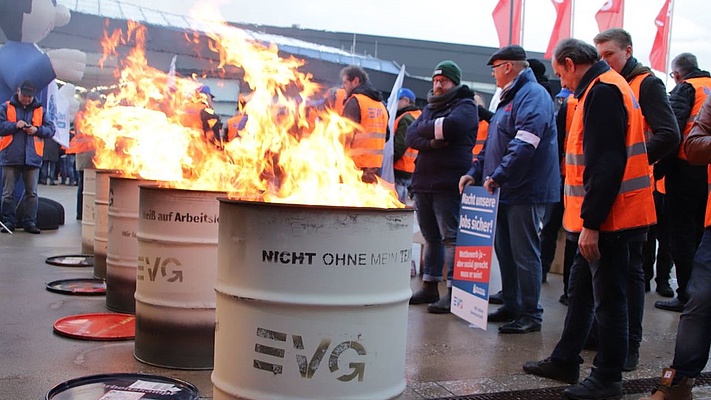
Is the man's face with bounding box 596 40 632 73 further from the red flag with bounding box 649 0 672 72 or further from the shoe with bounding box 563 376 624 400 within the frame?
the red flag with bounding box 649 0 672 72

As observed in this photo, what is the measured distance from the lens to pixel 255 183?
3.93 metres

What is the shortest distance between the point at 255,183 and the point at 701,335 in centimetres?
249

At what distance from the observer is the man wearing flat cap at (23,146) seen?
35.1 feet

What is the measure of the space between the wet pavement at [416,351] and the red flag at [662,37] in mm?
9980

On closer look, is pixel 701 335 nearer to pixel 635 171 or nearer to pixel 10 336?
pixel 635 171

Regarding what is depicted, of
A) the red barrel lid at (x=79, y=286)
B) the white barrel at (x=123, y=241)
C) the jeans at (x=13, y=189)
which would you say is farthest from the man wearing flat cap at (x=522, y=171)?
the jeans at (x=13, y=189)

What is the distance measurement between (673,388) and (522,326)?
182 centimetres

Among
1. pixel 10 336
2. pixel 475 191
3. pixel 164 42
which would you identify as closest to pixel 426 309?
pixel 475 191

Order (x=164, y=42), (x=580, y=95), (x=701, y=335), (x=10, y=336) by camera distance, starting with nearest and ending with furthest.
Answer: (x=701, y=335) → (x=580, y=95) → (x=10, y=336) → (x=164, y=42)

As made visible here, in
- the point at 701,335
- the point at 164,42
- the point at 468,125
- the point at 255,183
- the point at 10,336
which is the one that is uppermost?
the point at 164,42

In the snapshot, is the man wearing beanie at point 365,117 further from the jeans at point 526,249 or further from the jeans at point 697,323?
the jeans at point 697,323

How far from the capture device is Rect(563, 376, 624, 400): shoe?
4195 mm

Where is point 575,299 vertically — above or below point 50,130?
below

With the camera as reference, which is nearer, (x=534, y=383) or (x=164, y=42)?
(x=534, y=383)
